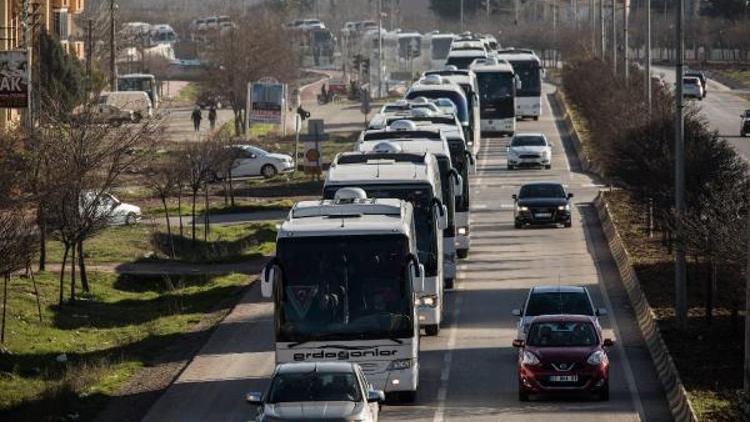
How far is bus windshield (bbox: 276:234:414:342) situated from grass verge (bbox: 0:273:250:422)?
350cm

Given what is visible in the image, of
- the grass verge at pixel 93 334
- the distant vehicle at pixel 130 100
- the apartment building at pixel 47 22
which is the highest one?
the apartment building at pixel 47 22

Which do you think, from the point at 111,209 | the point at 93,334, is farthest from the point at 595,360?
the point at 111,209

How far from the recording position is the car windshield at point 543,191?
180 ft

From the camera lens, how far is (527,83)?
317 ft

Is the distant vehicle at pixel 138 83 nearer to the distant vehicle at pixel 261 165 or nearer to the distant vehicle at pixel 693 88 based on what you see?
the distant vehicle at pixel 693 88

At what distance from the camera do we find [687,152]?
42.1m

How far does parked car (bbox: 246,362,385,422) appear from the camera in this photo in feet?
72.8

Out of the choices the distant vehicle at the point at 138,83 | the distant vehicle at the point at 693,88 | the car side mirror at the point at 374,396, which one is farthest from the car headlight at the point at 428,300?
the distant vehicle at the point at 138,83

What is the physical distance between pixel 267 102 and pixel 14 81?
40.9 metres

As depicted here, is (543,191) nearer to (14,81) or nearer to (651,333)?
(14,81)

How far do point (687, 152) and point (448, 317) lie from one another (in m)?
7.96

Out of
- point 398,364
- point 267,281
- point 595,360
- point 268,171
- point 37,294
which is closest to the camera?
point 267,281

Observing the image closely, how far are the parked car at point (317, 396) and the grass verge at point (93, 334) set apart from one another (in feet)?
17.3

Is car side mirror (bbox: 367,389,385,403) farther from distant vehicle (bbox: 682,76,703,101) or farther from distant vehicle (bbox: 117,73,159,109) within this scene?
distant vehicle (bbox: 117,73,159,109)
